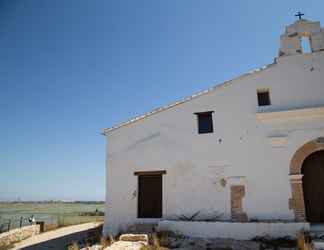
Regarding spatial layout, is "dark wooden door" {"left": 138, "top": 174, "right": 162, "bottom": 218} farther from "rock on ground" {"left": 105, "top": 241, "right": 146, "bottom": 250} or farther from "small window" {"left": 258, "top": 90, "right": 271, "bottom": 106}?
"small window" {"left": 258, "top": 90, "right": 271, "bottom": 106}

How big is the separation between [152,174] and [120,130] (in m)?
2.23

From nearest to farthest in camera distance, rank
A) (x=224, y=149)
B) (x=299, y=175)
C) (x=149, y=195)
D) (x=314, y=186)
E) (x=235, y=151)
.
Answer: (x=299, y=175)
(x=314, y=186)
(x=235, y=151)
(x=224, y=149)
(x=149, y=195)

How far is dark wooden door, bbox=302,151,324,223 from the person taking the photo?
9844mm

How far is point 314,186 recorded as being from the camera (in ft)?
32.9

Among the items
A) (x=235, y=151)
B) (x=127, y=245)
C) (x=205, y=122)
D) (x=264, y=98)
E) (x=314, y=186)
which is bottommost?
(x=127, y=245)

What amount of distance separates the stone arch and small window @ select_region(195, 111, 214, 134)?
304cm

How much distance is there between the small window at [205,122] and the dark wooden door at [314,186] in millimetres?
3567

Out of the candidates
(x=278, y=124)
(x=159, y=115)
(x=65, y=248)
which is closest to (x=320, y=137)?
(x=278, y=124)

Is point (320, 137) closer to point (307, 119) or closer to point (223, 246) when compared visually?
point (307, 119)

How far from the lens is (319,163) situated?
10.1 meters

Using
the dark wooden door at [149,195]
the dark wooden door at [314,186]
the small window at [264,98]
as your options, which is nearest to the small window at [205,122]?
the small window at [264,98]

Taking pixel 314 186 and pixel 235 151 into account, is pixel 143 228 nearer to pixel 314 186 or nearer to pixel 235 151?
pixel 235 151

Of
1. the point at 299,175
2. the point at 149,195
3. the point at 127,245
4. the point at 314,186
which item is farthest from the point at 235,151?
the point at 127,245

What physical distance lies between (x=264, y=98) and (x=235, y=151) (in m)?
2.25
